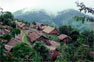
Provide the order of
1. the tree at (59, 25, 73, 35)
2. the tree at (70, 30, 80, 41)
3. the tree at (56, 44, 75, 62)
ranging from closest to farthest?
the tree at (56, 44, 75, 62)
the tree at (70, 30, 80, 41)
the tree at (59, 25, 73, 35)

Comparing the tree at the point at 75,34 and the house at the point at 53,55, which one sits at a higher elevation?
the house at the point at 53,55

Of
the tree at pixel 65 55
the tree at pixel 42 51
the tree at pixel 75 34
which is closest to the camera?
the tree at pixel 65 55

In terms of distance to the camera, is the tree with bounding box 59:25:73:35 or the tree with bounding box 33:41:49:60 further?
the tree with bounding box 59:25:73:35

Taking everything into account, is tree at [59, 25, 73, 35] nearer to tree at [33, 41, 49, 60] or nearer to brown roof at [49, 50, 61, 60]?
brown roof at [49, 50, 61, 60]

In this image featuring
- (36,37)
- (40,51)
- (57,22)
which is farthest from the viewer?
(57,22)

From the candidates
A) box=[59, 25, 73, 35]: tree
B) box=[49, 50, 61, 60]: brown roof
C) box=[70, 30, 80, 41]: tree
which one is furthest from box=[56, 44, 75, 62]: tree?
box=[59, 25, 73, 35]: tree

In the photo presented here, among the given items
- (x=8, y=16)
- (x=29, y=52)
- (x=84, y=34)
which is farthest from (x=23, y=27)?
(x=29, y=52)

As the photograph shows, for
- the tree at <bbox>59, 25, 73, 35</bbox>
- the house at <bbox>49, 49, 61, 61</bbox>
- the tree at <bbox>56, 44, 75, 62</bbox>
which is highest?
the tree at <bbox>56, 44, 75, 62</bbox>

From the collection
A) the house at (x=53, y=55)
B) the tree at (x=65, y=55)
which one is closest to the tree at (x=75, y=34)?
the house at (x=53, y=55)

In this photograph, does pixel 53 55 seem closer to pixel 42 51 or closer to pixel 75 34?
pixel 42 51

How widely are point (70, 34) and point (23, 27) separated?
11.9 m

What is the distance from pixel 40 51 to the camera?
21641 millimetres

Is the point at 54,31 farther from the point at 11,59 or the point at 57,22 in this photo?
the point at 57,22

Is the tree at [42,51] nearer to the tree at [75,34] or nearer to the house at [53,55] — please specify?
the house at [53,55]
